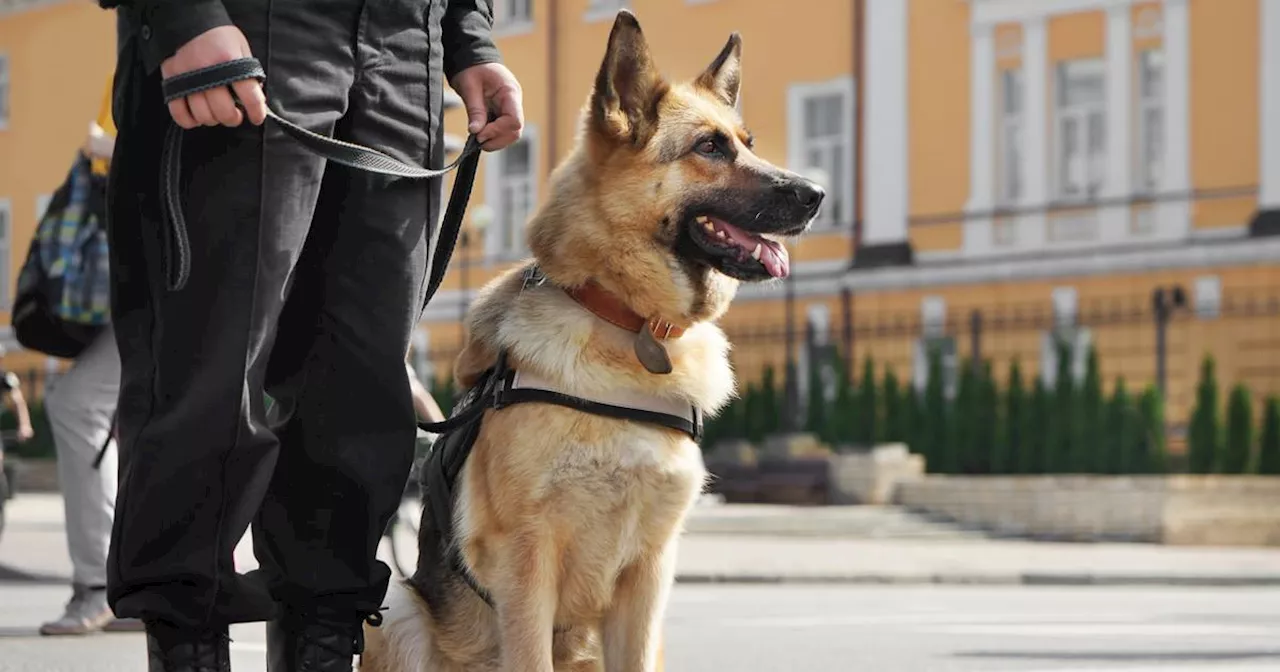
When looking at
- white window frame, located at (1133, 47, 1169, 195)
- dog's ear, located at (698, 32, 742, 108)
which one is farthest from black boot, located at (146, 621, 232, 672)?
white window frame, located at (1133, 47, 1169, 195)

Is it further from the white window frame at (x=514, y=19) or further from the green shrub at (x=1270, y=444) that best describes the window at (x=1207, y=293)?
the white window frame at (x=514, y=19)

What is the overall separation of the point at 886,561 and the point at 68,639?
29.1ft

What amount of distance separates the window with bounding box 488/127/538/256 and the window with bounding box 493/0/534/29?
1811 millimetres

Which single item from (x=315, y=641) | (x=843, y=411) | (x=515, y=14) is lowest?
(x=843, y=411)

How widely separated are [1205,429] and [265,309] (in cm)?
1866

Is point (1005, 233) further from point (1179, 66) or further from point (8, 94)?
point (8, 94)

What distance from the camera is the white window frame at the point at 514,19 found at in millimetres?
33031

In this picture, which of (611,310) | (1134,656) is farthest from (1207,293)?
(611,310)

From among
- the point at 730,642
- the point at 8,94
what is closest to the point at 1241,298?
the point at 730,642

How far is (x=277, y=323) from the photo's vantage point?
3.85m

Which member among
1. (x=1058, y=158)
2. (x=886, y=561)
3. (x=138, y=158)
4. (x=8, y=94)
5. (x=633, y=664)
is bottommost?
(x=886, y=561)

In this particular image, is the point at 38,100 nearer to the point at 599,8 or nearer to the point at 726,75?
the point at 599,8

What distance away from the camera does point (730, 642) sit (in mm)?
7930

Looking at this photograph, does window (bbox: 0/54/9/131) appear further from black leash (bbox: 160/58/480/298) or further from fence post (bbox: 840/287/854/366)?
black leash (bbox: 160/58/480/298)
